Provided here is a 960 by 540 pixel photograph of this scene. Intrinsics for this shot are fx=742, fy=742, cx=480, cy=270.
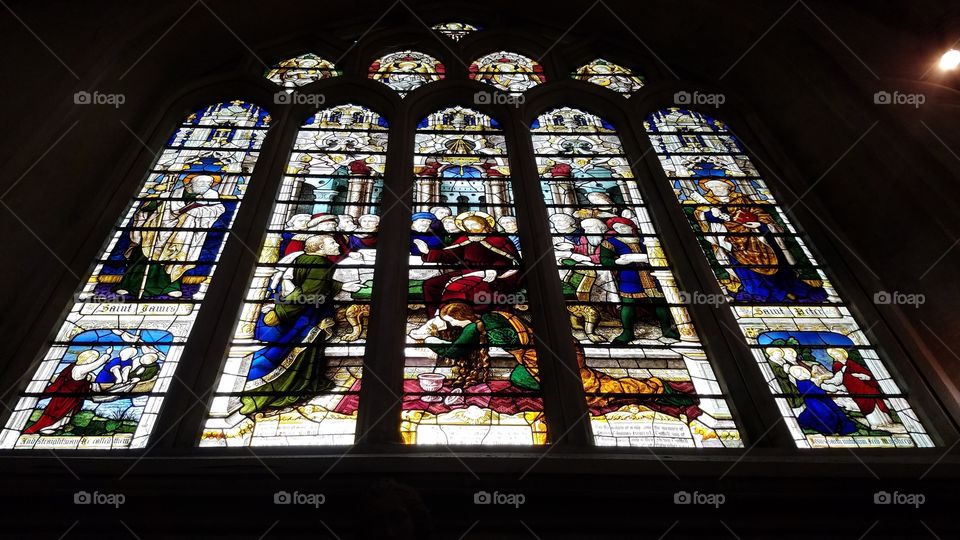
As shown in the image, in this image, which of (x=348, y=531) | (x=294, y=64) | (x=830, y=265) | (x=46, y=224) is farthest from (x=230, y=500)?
(x=294, y=64)

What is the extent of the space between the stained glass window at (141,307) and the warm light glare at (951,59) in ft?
15.5

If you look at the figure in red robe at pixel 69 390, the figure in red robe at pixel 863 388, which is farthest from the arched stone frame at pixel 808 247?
the figure in red robe at pixel 69 390

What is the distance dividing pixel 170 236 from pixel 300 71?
2.47 metres

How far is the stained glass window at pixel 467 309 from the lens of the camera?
3748 millimetres

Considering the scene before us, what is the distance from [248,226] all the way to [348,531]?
2.34 metres

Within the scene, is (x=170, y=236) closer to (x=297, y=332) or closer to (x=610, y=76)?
(x=297, y=332)

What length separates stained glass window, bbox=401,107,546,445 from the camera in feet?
12.3

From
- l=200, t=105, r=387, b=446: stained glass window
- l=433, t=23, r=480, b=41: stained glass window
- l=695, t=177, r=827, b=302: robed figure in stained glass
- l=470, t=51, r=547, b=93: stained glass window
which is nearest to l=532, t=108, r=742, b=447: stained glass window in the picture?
l=695, t=177, r=827, b=302: robed figure in stained glass

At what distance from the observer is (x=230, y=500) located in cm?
317

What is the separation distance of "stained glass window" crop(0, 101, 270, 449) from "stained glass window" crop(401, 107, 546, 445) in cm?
129

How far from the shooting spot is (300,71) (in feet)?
22.0

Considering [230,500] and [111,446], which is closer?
[230,500]

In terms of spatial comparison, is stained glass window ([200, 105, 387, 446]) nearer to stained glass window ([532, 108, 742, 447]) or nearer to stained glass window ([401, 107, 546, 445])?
stained glass window ([401, 107, 546, 445])

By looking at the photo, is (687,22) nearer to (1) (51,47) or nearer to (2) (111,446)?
(1) (51,47)
